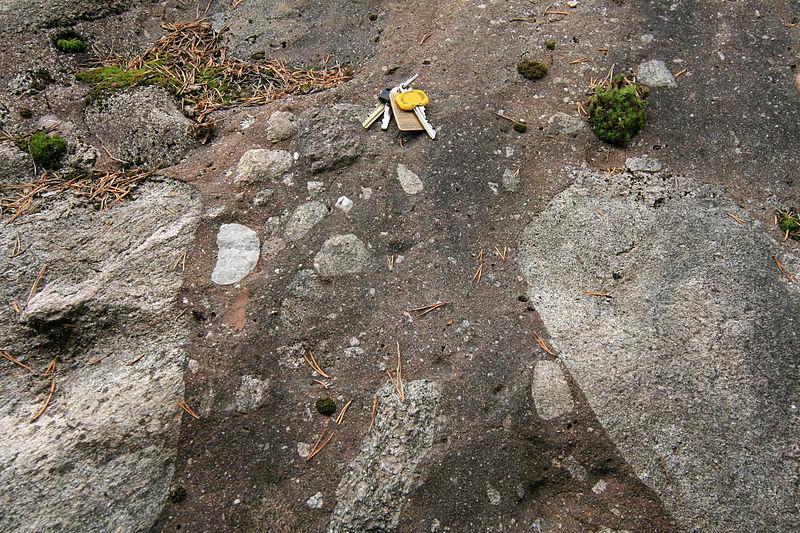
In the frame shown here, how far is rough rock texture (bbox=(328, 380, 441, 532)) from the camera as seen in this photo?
11.4 feet

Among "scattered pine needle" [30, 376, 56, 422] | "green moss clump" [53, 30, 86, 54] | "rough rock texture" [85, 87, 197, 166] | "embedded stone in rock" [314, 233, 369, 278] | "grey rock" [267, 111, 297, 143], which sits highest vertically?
"green moss clump" [53, 30, 86, 54]

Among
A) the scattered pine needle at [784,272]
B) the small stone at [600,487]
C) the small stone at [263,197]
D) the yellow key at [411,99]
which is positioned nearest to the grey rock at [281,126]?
the small stone at [263,197]

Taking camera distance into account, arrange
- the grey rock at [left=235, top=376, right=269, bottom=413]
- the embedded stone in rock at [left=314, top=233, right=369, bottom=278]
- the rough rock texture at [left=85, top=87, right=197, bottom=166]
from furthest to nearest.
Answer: the rough rock texture at [left=85, top=87, right=197, bottom=166], the embedded stone in rock at [left=314, top=233, right=369, bottom=278], the grey rock at [left=235, top=376, right=269, bottom=413]

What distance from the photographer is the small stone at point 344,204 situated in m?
4.43

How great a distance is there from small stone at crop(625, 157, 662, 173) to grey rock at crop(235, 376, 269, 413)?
3.48 meters

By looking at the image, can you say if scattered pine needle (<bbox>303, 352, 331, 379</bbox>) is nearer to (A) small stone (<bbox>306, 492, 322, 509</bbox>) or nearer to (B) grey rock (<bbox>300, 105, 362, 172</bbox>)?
(A) small stone (<bbox>306, 492, 322, 509</bbox>)

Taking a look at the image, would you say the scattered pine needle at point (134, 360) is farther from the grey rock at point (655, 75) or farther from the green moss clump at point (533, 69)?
the grey rock at point (655, 75)

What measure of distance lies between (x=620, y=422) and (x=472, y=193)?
2.05 meters

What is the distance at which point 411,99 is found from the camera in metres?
4.83

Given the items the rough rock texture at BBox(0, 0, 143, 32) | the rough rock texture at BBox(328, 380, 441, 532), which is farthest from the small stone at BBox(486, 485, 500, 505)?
the rough rock texture at BBox(0, 0, 143, 32)

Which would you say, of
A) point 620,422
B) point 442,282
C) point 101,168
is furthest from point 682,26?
point 101,168

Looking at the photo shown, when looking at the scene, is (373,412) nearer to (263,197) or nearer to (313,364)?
(313,364)

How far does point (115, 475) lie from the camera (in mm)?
3461

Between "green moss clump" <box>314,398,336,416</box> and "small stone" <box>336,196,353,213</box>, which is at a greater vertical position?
"small stone" <box>336,196,353,213</box>
